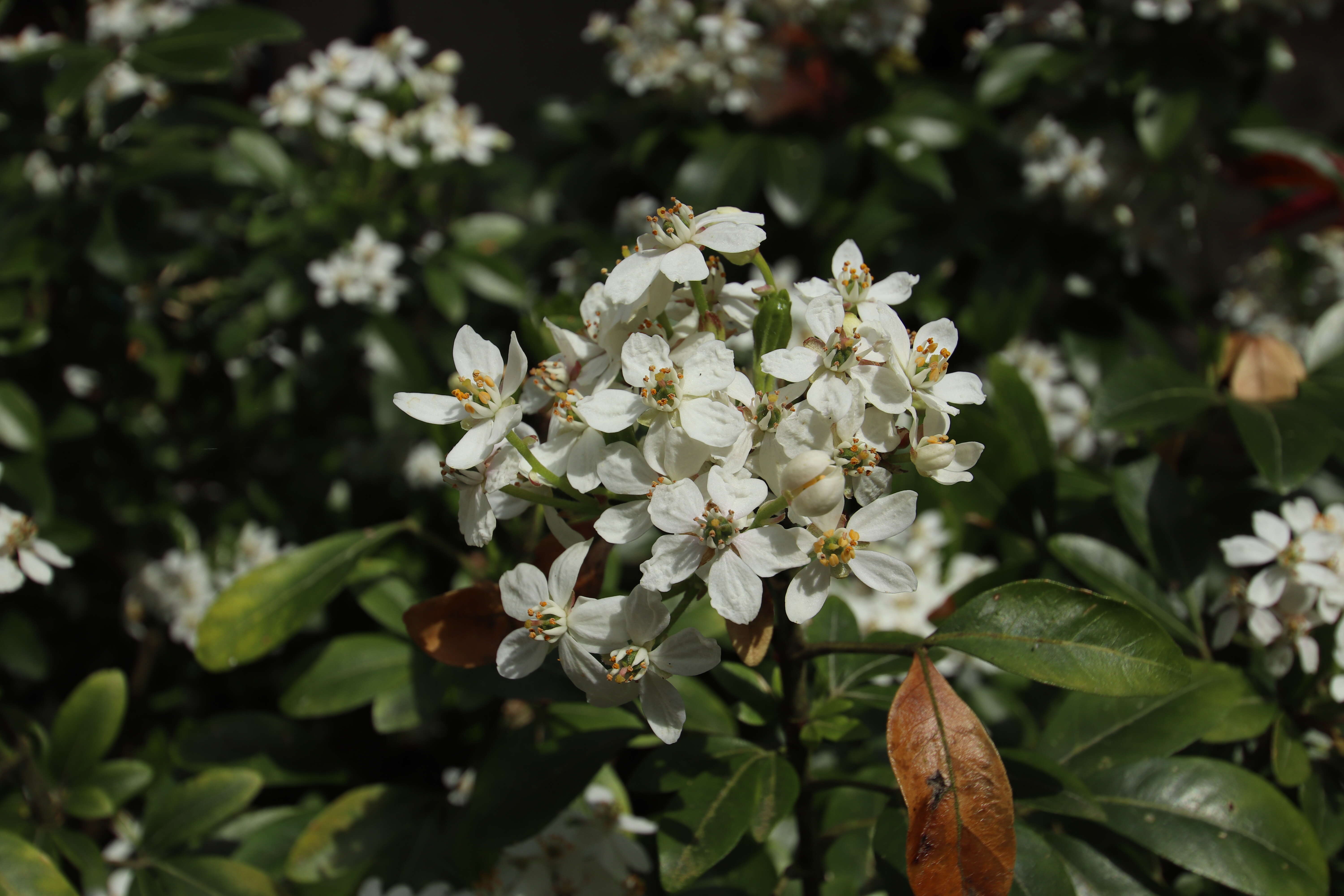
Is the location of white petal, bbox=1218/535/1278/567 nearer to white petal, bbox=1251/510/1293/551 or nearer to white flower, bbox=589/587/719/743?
white petal, bbox=1251/510/1293/551

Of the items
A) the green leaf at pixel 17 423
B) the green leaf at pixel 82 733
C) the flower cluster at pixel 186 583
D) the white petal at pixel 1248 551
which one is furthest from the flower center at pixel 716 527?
the flower cluster at pixel 186 583

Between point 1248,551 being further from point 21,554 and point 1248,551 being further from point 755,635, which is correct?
point 21,554

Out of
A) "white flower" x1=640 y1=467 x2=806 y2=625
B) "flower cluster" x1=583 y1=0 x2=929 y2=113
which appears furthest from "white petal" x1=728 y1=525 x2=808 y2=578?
"flower cluster" x1=583 y1=0 x2=929 y2=113

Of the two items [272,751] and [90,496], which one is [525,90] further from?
[272,751]

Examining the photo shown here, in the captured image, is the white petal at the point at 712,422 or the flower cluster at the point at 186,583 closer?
the white petal at the point at 712,422

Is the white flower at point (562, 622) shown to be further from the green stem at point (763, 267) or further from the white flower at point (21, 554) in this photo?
the white flower at point (21, 554)

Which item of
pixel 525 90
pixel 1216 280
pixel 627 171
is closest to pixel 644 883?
pixel 627 171
